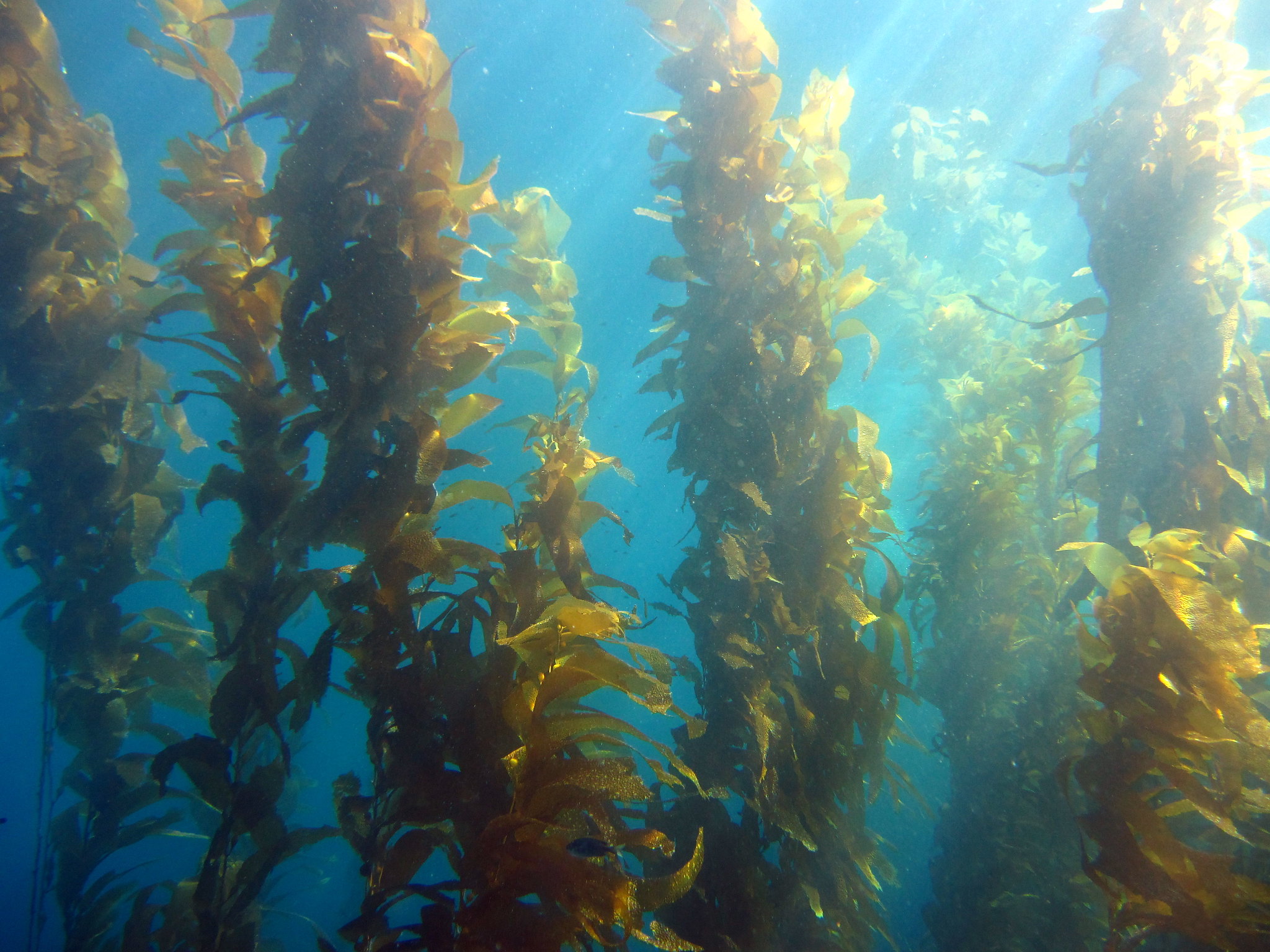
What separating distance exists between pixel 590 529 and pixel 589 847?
164 cm

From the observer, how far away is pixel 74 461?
7.95 ft

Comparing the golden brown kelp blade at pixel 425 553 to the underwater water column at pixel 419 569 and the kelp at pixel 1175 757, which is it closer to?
the underwater water column at pixel 419 569

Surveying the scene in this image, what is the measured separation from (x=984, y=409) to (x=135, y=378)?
7.07 metres

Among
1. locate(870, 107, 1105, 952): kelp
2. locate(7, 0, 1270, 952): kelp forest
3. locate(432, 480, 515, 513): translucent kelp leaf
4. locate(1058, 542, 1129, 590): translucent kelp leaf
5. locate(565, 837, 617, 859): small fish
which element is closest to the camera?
locate(565, 837, 617, 859): small fish

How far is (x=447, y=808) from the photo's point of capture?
1.36 meters

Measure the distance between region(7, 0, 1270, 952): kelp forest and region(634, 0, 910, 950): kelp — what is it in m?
0.02

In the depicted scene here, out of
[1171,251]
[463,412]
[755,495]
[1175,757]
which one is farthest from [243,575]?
[1171,251]

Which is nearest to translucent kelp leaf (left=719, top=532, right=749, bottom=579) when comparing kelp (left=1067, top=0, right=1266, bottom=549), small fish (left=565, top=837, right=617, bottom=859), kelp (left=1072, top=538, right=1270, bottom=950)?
small fish (left=565, top=837, right=617, bottom=859)

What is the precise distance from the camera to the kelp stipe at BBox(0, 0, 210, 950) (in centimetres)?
240

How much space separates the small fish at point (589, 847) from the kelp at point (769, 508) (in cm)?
88

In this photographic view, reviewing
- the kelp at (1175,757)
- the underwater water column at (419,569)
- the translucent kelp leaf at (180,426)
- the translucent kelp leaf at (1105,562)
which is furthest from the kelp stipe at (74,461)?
the translucent kelp leaf at (1105,562)

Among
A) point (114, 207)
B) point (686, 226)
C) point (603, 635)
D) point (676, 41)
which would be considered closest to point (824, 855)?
point (603, 635)

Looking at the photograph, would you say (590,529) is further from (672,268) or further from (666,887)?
(666,887)

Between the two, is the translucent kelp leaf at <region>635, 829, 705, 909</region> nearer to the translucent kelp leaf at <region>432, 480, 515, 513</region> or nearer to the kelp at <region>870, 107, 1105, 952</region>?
the translucent kelp leaf at <region>432, 480, 515, 513</region>
